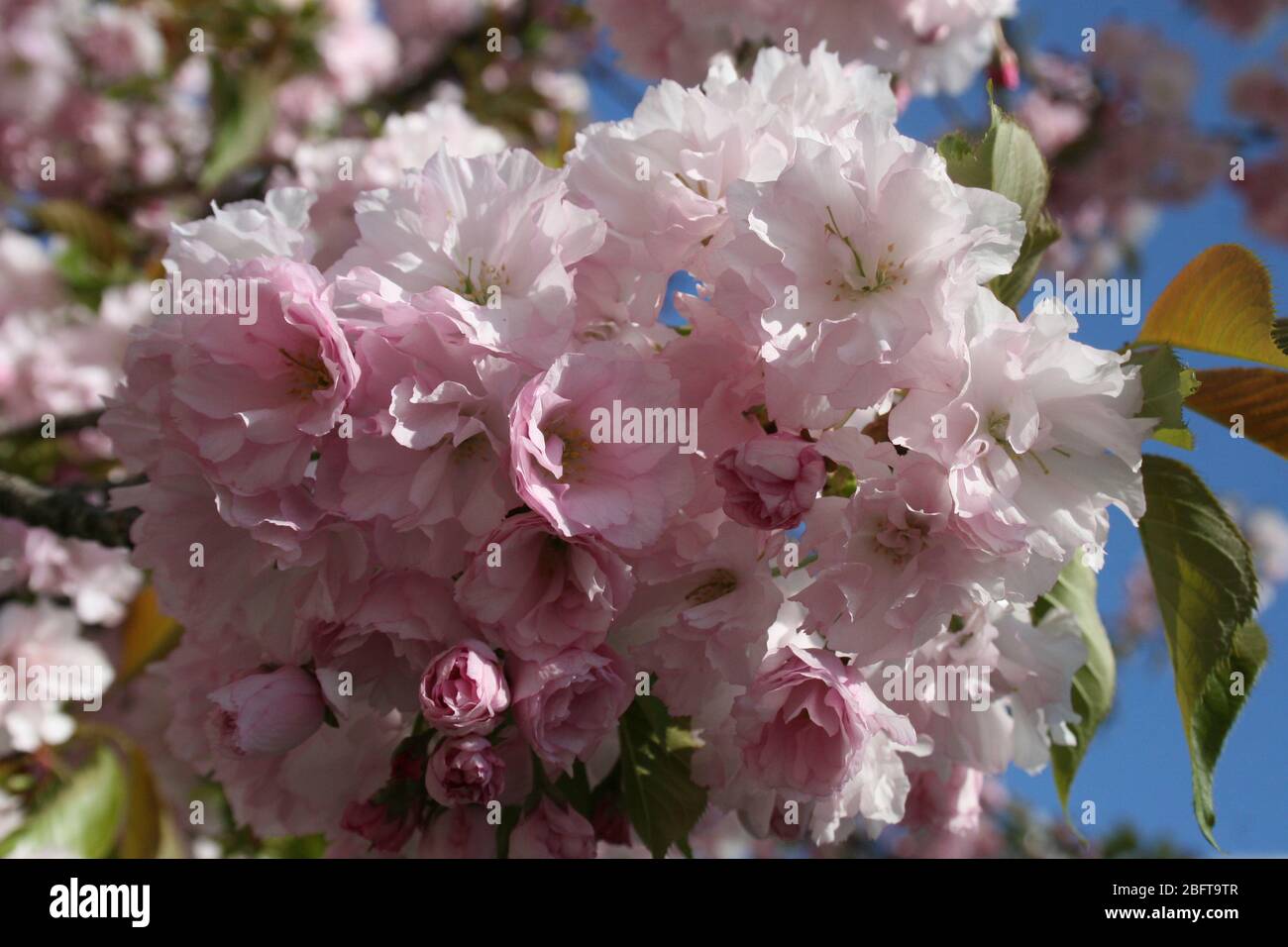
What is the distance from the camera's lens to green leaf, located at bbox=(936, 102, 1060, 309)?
0.84 meters

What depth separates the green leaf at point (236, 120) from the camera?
2.33 m

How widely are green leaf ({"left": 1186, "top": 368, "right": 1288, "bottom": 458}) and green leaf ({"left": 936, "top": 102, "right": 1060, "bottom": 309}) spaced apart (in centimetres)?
18

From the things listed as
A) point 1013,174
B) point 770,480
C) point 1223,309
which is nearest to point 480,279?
point 770,480

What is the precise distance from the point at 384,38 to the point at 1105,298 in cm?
344

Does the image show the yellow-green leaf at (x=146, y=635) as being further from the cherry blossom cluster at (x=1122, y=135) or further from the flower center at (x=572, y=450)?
the cherry blossom cluster at (x=1122, y=135)

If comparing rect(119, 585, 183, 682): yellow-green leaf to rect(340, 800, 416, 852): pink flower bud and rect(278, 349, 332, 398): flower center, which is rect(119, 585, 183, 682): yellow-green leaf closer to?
rect(340, 800, 416, 852): pink flower bud

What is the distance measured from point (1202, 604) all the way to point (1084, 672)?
202mm

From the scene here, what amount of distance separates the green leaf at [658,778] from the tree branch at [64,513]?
0.59m

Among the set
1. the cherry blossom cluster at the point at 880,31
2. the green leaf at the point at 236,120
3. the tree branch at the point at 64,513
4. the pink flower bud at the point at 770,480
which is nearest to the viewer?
the pink flower bud at the point at 770,480

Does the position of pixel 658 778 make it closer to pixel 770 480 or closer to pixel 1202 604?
pixel 770 480

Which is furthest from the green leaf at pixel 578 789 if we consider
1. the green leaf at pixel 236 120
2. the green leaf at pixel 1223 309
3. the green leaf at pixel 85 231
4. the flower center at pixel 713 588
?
the green leaf at pixel 85 231

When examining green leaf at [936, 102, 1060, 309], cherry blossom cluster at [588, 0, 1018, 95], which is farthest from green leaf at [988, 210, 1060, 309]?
cherry blossom cluster at [588, 0, 1018, 95]
